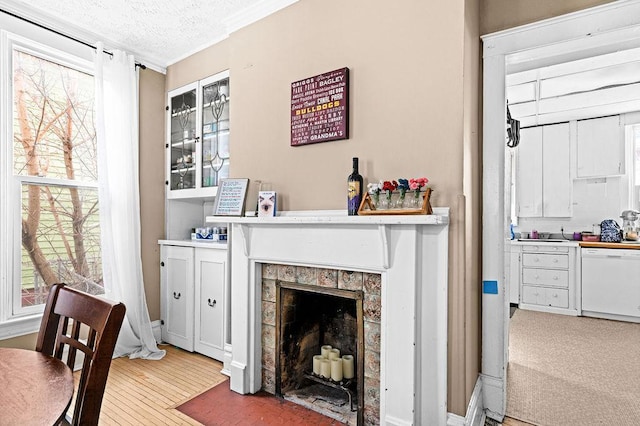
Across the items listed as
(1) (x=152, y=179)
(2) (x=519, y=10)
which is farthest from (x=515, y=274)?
(1) (x=152, y=179)

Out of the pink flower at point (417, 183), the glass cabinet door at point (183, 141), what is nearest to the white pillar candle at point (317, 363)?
the pink flower at point (417, 183)

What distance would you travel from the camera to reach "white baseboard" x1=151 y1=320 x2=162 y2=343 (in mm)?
3266

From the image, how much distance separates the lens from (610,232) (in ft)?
14.1

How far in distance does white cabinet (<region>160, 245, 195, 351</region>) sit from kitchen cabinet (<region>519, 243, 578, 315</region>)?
13.8 ft

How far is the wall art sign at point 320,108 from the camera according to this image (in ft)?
6.79

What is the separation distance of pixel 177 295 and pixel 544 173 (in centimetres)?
510

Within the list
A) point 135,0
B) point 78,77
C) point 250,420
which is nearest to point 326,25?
point 135,0

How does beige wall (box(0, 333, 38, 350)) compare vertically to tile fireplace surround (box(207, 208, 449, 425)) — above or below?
below

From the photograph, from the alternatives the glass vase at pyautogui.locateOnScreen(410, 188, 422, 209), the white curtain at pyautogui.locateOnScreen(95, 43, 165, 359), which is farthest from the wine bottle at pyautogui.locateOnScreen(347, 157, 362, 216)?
the white curtain at pyautogui.locateOnScreen(95, 43, 165, 359)

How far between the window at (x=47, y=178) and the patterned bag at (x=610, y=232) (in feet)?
18.7

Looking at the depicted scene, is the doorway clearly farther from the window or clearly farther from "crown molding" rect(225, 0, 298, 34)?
the window

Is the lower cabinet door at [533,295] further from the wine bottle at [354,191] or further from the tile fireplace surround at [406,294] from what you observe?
the wine bottle at [354,191]

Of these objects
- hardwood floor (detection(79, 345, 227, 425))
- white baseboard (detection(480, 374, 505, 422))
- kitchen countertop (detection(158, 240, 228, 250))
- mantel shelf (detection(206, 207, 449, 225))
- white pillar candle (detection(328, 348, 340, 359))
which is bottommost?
hardwood floor (detection(79, 345, 227, 425))

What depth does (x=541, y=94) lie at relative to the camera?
3.84m
